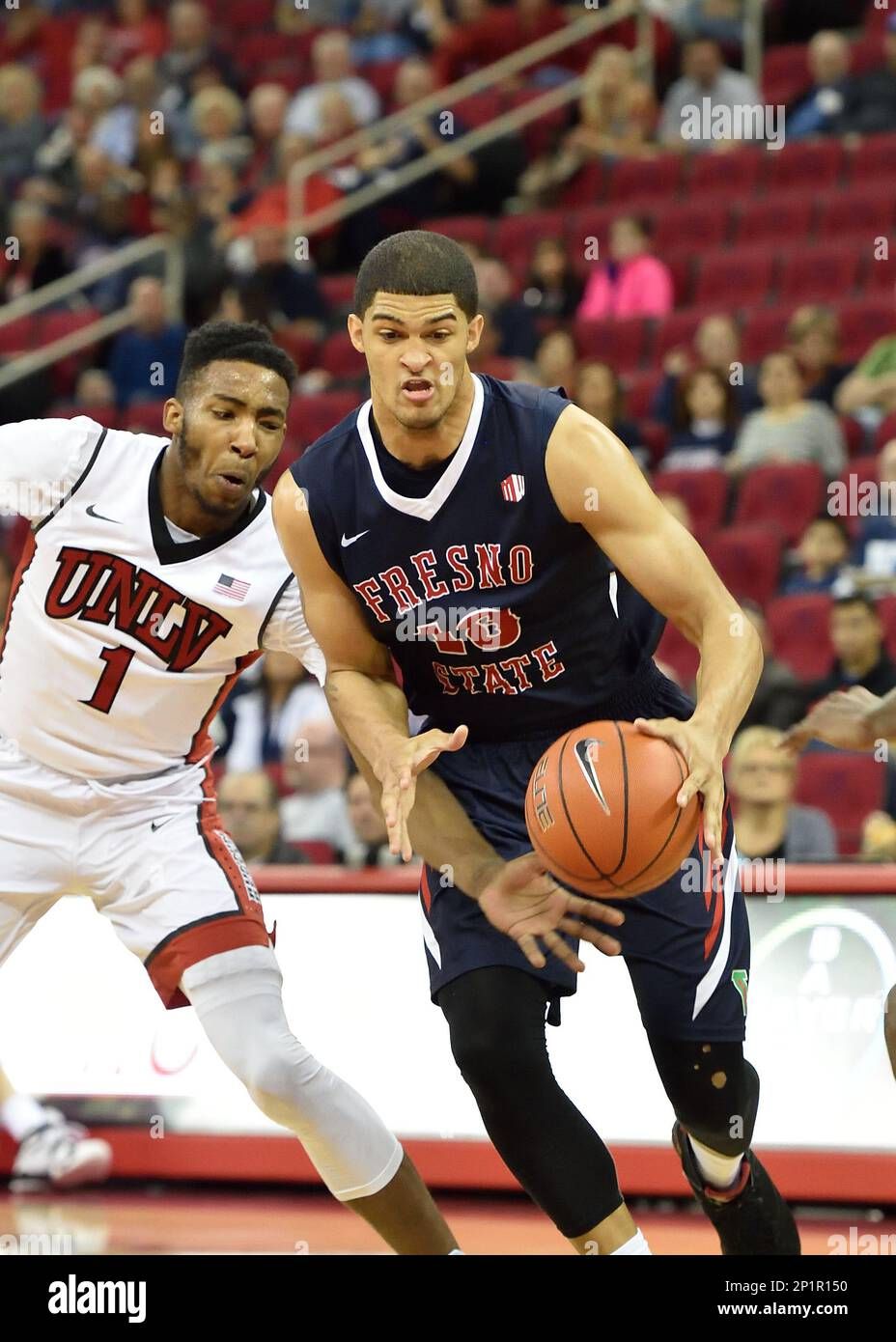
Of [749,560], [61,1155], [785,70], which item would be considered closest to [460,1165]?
[61,1155]

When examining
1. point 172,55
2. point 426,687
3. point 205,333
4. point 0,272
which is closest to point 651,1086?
point 426,687

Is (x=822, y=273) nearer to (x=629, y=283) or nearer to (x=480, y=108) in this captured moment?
(x=629, y=283)

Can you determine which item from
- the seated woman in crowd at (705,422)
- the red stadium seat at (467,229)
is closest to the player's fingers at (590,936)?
the seated woman in crowd at (705,422)

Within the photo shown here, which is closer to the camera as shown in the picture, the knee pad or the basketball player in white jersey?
the knee pad

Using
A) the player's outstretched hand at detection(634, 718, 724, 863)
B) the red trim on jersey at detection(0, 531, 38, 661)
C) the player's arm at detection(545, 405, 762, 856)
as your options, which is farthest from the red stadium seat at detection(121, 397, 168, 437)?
the player's outstretched hand at detection(634, 718, 724, 863)

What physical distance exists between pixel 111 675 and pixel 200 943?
71 centimetres

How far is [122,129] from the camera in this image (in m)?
14.3

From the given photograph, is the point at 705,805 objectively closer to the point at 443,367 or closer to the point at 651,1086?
the point at 443,367

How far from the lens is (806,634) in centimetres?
863

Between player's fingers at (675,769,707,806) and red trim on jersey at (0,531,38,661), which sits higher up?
red trim on jersey at (0,531,38,661)

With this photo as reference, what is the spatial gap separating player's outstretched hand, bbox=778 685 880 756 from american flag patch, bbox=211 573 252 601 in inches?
57.2

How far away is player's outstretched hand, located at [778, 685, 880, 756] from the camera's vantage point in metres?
4.02

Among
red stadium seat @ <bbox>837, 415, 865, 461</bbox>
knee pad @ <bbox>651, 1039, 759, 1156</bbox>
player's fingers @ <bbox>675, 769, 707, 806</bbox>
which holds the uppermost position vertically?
red stadium seat @ <bbox>837, 415, 865, 461</bbox>

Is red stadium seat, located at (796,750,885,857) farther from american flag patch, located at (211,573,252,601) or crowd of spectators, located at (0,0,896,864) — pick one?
american flag patch, located at (211,573,252,601)
